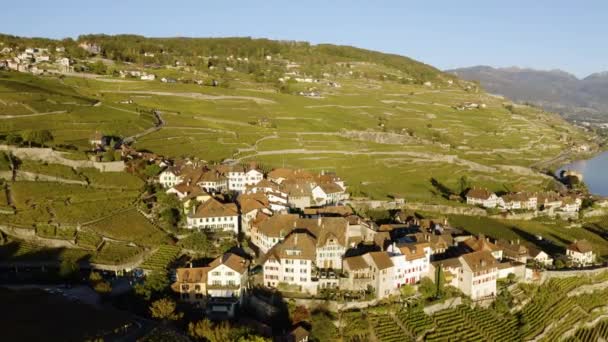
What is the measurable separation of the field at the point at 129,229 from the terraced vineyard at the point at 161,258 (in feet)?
3.31

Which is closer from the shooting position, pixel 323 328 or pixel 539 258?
pixel 323 328

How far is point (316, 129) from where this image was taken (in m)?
94.7

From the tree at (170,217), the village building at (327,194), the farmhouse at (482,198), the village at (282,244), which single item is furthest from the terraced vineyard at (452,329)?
the farmhouse at (482,198)

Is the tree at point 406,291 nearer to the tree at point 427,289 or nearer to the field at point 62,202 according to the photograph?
the tree at point 427,289

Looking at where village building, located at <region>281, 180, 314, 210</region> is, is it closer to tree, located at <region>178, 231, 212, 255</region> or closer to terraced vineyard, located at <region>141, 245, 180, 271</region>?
→ tree, located at <region>178, 231, 212, 255</region>

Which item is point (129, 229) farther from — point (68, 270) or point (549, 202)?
point (549, 202)

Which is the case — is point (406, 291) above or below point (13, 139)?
below

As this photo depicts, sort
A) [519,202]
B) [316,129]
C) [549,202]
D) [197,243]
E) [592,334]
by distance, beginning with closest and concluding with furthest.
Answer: [197,243]
[592,334]
[519,202]
[549,202]
[316,129]

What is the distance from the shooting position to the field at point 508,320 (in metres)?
35.2

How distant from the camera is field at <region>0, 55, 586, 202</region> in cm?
6794

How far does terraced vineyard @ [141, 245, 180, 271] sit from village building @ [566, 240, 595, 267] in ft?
121

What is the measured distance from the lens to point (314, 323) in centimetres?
3319

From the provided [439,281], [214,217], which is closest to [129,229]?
[214,217]

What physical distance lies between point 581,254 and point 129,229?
1613 inches
